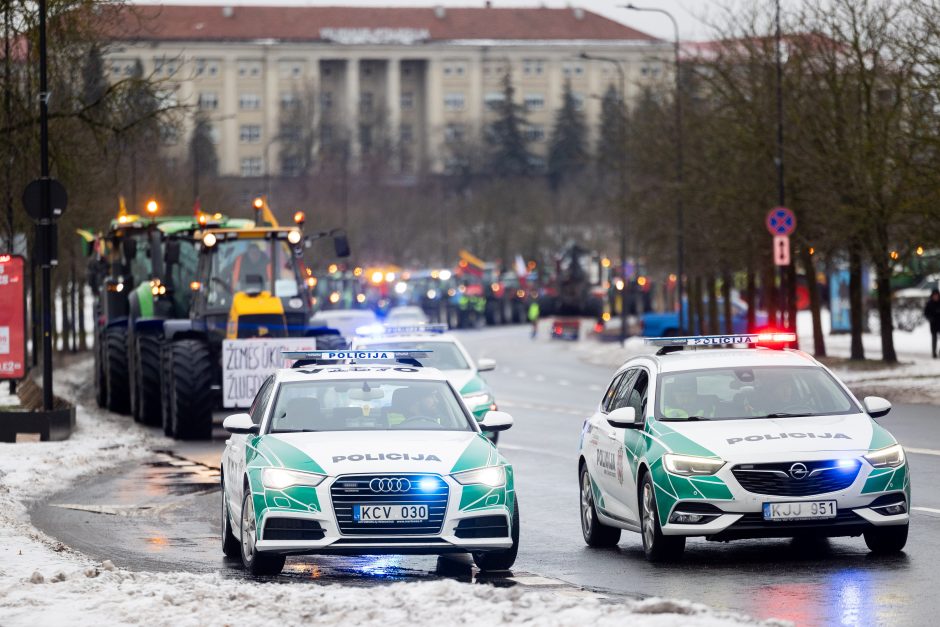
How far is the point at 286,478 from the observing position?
42.1 feet

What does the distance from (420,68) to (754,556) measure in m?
170

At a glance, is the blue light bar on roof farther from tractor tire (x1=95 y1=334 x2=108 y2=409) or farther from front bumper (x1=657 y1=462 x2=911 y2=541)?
tractor tire (x1=95 y1=334 x2=108 y2=409)

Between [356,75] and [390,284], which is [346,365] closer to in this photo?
[390,284]

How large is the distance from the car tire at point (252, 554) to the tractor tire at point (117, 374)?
21.7 metres

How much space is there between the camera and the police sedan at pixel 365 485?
12.6m

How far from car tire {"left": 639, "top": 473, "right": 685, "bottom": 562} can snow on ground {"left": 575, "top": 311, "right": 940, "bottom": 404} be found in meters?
20.0

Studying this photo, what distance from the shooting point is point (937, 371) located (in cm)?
4166

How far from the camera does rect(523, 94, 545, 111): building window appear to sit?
186 metres

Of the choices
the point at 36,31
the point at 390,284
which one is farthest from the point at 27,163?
the point at 390,284

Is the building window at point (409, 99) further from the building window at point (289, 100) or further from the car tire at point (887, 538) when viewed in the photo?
the car tire at point (887, 538)

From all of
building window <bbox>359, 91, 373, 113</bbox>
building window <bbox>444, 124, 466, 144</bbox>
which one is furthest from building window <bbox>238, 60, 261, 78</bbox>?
building window <bbox>444, 124, 466, 144</bbox>

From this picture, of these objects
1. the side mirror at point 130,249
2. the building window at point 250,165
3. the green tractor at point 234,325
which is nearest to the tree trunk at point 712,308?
the side mirror at point 130,249

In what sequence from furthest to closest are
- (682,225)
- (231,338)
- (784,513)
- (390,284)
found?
(390,284) < (682,225) < (231,338) < (784,513)

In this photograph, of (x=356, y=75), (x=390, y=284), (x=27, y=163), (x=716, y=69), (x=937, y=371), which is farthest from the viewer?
(x=356, y=75)
